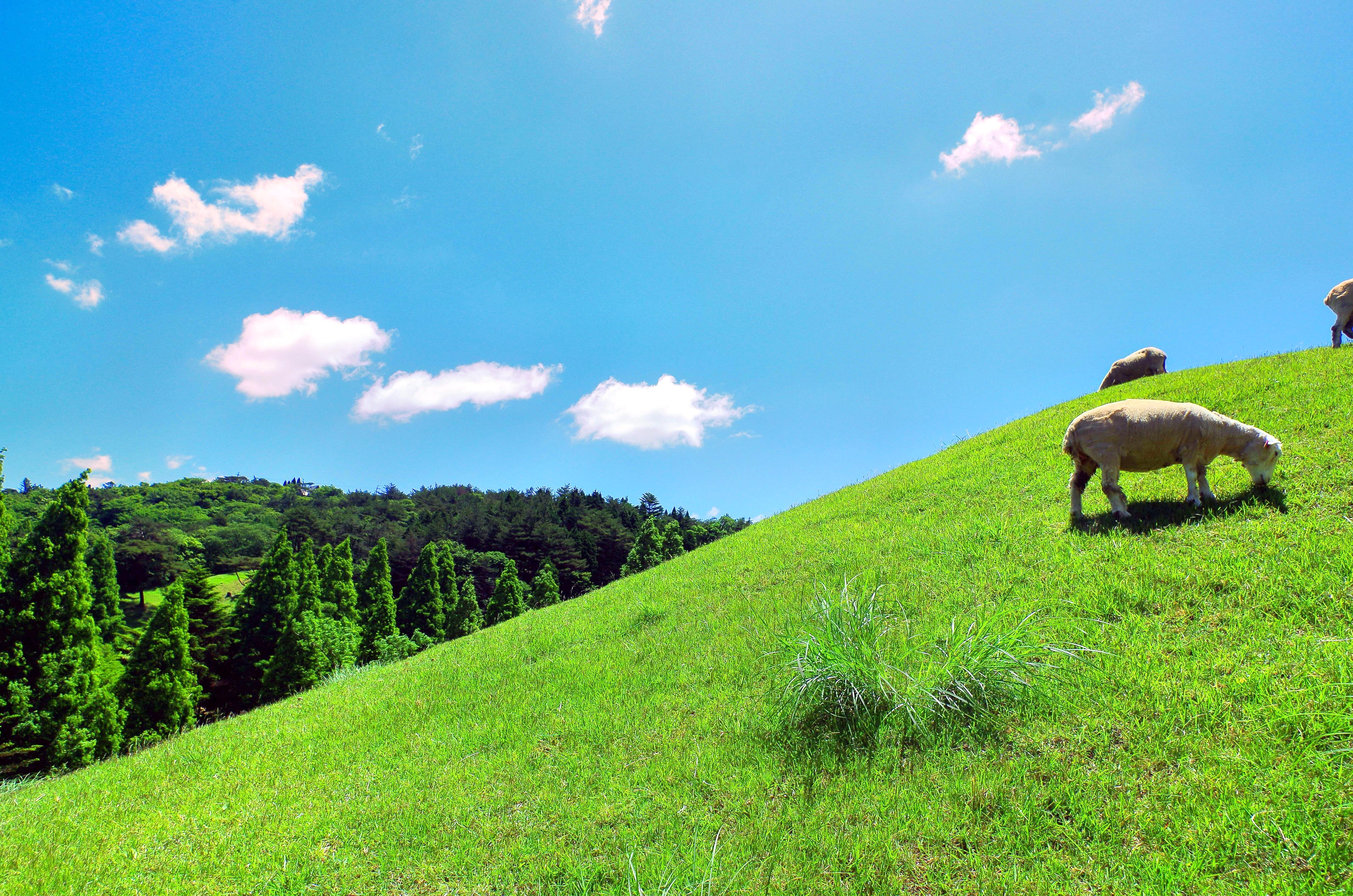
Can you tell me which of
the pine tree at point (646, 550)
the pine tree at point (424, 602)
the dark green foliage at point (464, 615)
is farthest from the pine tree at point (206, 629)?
the pine tree at point (646, 550)

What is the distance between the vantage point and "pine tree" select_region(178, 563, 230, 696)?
31672 millimetres

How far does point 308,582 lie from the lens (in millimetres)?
34938

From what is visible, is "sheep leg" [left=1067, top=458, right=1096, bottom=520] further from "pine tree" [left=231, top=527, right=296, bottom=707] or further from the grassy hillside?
"pine tree" [left=231, top=527, right=296, bottom=707]

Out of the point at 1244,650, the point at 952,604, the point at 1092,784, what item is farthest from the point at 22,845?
the point at 1244,650

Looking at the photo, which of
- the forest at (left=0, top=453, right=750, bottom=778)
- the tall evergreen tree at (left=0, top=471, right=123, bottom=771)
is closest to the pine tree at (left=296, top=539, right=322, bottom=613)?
the forest at (left=0, top=453, right=750, bottom=778)

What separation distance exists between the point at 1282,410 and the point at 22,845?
1822 centimetres

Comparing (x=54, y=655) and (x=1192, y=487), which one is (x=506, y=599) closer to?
(x=54, y=655)

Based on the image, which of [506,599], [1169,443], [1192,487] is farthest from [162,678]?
[1192,487]

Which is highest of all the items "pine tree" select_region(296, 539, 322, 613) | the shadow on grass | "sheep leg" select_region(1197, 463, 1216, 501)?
"pine tree" select_region(296, 539, 322, 613)

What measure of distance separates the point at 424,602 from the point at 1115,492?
152 feet

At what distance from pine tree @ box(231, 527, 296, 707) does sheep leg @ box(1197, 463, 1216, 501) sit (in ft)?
130

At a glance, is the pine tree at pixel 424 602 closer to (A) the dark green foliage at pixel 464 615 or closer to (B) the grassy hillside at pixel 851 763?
(A) the dark green foliage at pixel 464 615

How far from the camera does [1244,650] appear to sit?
416 centimetres

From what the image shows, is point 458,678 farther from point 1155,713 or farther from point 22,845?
point 1155,713
